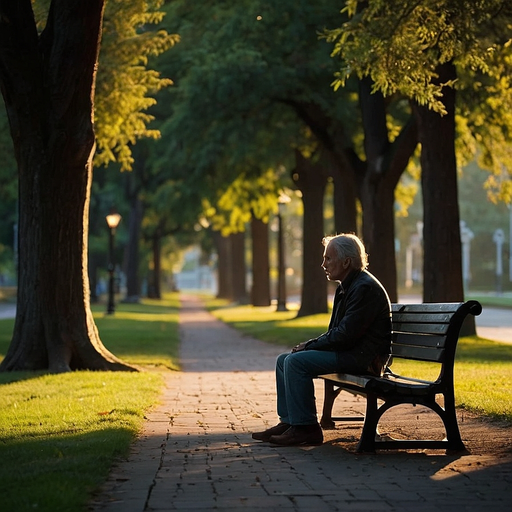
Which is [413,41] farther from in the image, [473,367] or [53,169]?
[53,169]

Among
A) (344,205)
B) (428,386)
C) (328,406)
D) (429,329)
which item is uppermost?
(344,205)

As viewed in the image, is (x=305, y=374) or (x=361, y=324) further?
(x=305, y=374)

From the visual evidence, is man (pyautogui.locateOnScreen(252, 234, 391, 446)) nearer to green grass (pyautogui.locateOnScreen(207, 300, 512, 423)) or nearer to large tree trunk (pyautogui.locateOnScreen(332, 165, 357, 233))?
green grass (pyautogui.locateOnScreen(207, 300, 512, 423))

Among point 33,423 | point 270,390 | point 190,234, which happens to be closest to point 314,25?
point 270,390

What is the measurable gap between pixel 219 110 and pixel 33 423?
61.1 ft

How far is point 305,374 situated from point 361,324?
59 cm

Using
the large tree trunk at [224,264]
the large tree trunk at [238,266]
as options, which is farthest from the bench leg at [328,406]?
the large tree trunk at [224,264]

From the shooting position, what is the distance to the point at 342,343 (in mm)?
8703

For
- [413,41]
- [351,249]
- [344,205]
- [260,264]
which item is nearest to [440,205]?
[413,41]

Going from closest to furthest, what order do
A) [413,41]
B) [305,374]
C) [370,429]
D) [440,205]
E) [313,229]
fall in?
[370,429] → [305,374] → [413,41] → [440,205] → [313,229]

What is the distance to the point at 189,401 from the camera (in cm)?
1255

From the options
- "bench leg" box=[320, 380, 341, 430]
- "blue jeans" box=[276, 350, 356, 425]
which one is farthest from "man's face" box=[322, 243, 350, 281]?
"bench leg" box=[320, 380, 341, 430]

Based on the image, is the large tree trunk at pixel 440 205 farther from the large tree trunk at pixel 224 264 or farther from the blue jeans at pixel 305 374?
the large tree trunk at pixel 224 264

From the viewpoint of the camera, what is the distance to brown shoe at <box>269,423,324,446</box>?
8.70 meters
